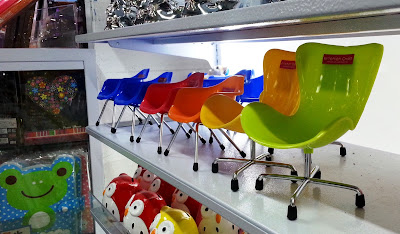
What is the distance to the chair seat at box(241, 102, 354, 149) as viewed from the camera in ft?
4.45

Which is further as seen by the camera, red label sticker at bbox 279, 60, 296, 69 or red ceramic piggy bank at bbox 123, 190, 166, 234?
red ceramic piggy bank at bbox 123, 190, 166, 234

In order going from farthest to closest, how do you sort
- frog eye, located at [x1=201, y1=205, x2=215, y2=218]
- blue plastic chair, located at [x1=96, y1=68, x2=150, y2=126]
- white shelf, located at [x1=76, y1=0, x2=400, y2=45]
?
1. blue plastic chair, located at [x1=96, y1=68, x2=150, y2=126]
2. frog eye, located at [x1=201, y1=205, x2=215, y2=218]
3. white shelf, located at [x1=76, y1=0, x2=400, y2=45]

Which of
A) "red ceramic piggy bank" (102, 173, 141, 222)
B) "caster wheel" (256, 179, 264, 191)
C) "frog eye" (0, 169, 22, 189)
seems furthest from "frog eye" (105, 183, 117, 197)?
"caster wheel" (256, 179, 264, 191)

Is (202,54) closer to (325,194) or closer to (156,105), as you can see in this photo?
(156,105)

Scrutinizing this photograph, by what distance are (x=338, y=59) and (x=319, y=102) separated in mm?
205

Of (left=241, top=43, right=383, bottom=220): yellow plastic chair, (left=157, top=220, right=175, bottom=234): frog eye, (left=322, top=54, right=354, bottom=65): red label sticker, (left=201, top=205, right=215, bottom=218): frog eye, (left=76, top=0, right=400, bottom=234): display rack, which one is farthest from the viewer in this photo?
(left=201, top=205, right=215, bottom=218): frog eye

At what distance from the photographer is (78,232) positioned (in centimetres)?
364

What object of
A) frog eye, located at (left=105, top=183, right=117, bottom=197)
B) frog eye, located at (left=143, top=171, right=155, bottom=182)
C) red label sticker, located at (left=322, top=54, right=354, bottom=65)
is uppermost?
red label sticker, located at (left=322, top=54, right=354, bottom=65)

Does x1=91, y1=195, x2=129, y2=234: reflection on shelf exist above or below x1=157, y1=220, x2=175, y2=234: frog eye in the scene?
below

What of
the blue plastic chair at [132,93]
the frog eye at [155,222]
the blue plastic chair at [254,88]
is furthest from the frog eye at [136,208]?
the blue plastic chair at [254,88]

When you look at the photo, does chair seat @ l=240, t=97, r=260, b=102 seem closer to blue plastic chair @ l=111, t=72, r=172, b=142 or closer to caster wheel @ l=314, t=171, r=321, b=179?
blue plastic chair @ l=111, t=72, r=172, b=142

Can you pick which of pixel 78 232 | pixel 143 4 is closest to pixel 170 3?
pixel 143 4

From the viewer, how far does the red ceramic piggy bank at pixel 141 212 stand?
2439 mm

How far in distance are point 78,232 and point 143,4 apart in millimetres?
2191
